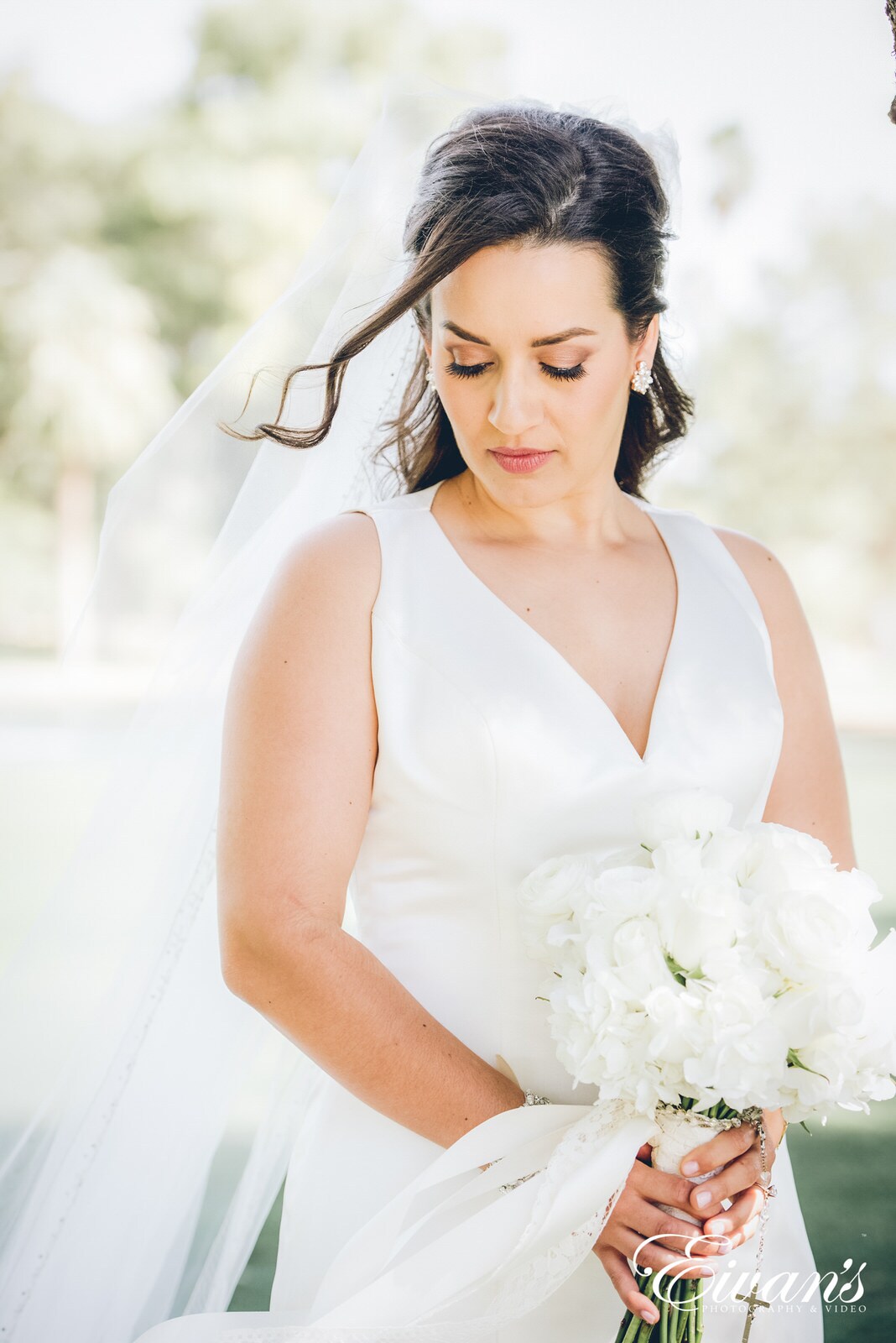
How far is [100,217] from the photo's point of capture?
72.6 feet

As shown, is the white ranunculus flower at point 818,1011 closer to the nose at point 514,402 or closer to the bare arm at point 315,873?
the bare arm at point 315,873

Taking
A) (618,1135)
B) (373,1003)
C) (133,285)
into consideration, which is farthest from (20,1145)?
(133,285)

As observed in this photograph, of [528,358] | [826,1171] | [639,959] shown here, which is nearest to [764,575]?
[528,358]

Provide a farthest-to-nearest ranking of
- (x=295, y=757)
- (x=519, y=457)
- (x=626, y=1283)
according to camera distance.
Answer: (x=519, y=457) → (x=295, y=757) → (x=626, y=1283)

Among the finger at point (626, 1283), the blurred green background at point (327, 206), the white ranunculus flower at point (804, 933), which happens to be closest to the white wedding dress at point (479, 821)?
the finger at point (626, 1283)

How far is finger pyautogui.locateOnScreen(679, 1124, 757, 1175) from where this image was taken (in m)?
1.77

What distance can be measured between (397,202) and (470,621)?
84 cm

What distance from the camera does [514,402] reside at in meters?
2.03

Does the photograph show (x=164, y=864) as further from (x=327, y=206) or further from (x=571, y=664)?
(x=327, y=206)

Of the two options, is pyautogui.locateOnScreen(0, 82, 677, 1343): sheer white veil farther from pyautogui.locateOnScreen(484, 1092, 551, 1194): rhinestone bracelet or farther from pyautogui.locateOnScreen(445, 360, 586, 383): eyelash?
pyautogui.locateOnScreen(484, 1092, 551, 1194): rhinestone bracelet

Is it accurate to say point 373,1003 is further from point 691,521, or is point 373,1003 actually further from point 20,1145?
point 691,521

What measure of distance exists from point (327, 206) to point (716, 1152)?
19.1m

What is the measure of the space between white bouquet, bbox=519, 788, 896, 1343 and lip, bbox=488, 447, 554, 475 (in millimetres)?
682

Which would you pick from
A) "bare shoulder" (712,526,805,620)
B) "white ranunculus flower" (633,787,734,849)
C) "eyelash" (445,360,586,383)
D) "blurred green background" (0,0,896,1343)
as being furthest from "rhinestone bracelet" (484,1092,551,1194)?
"blurred green background" (0,0,896,1343)
